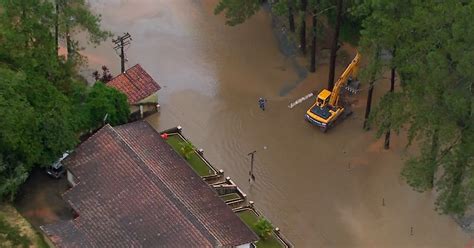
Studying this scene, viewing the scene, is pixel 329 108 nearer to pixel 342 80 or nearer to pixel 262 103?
pixel 342 80

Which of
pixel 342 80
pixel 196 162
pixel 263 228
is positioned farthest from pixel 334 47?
pixel 263 228

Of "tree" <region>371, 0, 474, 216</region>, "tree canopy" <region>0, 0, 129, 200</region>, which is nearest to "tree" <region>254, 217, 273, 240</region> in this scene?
"tree" <region>371, 0, 474, 216</region>

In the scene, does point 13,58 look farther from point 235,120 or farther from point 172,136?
point 235,120

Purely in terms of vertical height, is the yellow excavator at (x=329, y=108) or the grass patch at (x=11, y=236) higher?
the yellow excavator at (x=329, y=108)

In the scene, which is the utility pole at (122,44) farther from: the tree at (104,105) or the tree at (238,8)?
the tree at (238,8)

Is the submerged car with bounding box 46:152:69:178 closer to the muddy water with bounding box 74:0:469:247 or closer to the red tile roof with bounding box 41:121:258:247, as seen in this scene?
the red tile roof with bounding box 41:121:258:247

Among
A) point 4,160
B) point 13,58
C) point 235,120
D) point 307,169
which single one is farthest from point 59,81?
point 307,169

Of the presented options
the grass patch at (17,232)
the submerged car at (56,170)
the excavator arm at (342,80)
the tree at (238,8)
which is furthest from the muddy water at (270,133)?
the grass patch at (17,232)

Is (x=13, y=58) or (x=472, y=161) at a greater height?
(x=13, y=58)
